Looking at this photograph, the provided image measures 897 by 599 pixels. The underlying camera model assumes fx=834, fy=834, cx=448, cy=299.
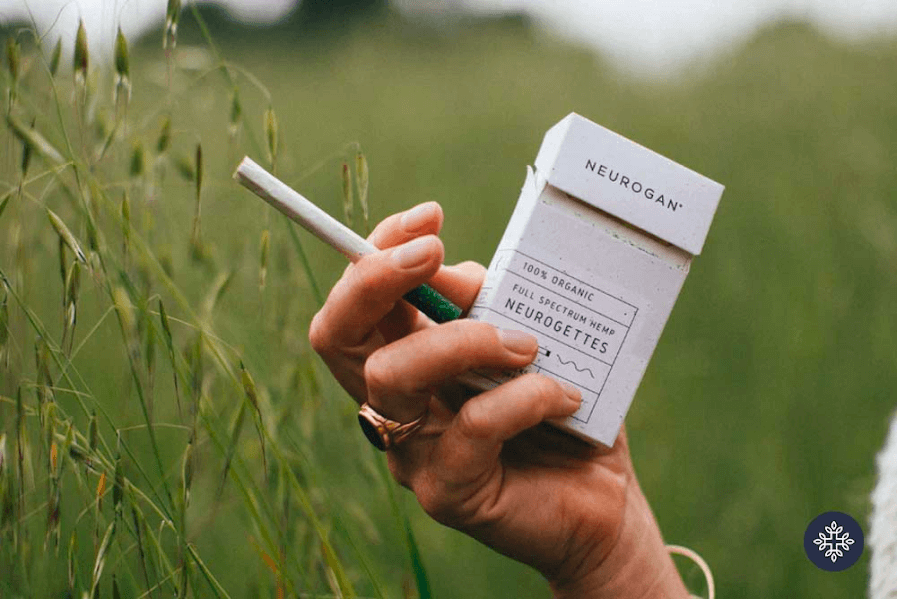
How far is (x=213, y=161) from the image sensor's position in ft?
8.87

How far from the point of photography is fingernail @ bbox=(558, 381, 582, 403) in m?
0.68

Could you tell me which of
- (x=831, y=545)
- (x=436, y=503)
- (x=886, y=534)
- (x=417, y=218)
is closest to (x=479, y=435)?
(x=436, y=503)

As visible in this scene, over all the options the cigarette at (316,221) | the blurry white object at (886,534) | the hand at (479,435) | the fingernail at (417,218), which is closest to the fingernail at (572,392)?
the hand at (479,435)

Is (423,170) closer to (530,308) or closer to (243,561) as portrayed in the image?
(243,561)

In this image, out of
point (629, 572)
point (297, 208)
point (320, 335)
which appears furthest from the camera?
point (629, 572)

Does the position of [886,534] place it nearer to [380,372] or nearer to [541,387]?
[541,387]

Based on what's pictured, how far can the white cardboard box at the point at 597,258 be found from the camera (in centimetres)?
67

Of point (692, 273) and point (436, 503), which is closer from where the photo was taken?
point (436, 503)

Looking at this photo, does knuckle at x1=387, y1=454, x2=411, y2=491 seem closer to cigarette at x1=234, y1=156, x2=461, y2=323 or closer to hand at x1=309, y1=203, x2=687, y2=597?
hand at x1=309, y1=203, x2=687, y2=597

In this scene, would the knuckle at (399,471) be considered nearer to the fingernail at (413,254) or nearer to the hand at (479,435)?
the hand at (479,435)

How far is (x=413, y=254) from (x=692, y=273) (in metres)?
1.61

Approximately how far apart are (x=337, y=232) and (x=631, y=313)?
25 cm

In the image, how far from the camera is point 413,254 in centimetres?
66

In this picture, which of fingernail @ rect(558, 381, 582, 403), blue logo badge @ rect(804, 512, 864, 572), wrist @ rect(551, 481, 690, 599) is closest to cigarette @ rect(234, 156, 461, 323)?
fingernail @ rect(558, 381, 582, 403)
